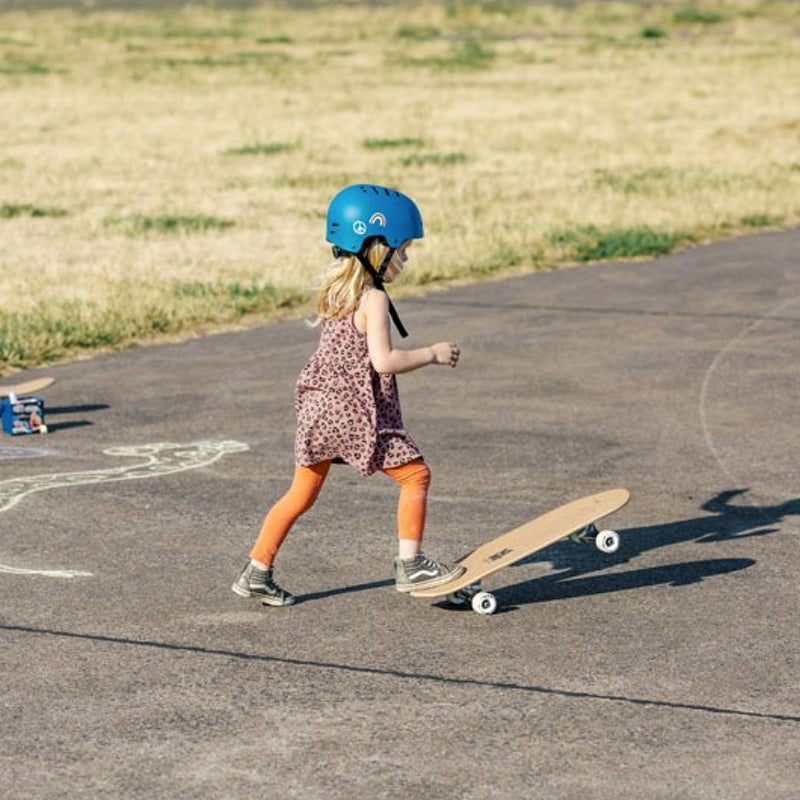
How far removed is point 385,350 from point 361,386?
0.21 metres

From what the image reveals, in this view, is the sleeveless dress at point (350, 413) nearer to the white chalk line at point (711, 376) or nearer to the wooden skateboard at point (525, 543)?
the wooden skateboard at point (525, 543)

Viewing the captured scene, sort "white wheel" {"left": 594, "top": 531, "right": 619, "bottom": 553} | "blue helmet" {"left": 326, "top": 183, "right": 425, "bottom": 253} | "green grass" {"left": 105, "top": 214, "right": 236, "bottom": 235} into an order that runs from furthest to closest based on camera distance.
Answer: "green grass" {"left": 105, "top": 214, "right": 236, "bottom": 235} → "white wheel" {"left": 594, "top": 531, "right": 619, "bottom": 553} → "blue helmet" {"left": 326, "top": 183, "right": 425, "bottom": 253}

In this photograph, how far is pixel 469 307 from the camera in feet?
47.8

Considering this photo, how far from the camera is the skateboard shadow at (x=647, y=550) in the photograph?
7.41 metres

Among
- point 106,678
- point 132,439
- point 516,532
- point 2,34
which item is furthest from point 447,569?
point 2,34

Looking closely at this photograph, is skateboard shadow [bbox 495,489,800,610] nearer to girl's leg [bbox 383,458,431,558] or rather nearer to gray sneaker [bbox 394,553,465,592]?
gray sneaker [bbox 394,553,465,592]

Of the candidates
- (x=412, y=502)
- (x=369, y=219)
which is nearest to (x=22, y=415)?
(x=412, y=502)

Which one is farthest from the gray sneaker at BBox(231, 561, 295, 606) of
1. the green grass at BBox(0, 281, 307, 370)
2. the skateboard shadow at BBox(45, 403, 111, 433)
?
the green grass at BBox(0, 281, 307, 370)

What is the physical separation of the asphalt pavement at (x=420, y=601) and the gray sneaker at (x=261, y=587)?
7 cm

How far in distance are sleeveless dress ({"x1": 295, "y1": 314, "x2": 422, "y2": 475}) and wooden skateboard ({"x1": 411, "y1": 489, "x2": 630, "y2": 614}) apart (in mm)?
515

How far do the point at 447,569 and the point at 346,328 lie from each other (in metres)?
1.05

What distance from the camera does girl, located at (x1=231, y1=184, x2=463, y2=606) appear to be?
22.5 ft

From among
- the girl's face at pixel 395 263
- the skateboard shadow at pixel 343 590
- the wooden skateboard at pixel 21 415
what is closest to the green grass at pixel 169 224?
the wooden skateboard at pixel 21 415

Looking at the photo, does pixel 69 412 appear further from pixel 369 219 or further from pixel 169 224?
pixel 169 224
